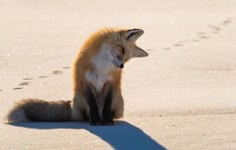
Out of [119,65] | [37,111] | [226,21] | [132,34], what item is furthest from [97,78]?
[226,21]

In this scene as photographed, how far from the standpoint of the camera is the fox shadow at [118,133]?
24.5ft

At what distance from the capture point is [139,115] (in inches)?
352

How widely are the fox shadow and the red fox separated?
0.14 m

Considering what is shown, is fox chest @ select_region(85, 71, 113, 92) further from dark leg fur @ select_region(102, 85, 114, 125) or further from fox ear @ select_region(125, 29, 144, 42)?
fox ear @ select_region(125, 29, 144, 42)

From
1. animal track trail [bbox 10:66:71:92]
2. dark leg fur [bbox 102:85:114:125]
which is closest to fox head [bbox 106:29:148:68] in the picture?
dark leg fur [bbox 102:85:114:125]

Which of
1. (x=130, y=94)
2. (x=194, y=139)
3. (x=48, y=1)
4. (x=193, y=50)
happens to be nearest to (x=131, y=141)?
(x=194, y=139)

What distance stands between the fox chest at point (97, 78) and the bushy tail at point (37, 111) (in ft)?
1.34

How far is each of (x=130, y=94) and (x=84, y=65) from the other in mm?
1679

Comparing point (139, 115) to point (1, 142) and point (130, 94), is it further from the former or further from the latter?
point (1, 142)

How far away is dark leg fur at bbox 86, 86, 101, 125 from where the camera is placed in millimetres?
8422

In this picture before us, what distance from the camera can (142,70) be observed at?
1134 cm

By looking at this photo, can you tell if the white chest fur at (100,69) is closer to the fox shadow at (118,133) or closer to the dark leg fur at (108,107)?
the dark leg fur at (108,107)

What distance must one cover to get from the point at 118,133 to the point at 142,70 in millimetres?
3481

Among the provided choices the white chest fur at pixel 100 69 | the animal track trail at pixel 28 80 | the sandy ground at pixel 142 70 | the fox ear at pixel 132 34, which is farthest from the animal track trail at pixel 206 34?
the white chest fur at pixel 100 69
